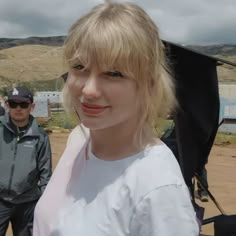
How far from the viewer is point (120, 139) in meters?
1.08

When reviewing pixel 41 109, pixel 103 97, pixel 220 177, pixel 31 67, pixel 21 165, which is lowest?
pixel 31 67

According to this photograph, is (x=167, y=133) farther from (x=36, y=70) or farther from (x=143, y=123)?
(x=36, y=70)

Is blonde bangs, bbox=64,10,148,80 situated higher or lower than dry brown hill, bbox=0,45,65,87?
higher

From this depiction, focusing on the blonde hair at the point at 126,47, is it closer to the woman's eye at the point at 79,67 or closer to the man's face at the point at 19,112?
the woman's eye at the point at 79,67

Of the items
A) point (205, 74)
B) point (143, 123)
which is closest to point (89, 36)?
point (143, 123)

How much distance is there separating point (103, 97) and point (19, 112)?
268 centimetres

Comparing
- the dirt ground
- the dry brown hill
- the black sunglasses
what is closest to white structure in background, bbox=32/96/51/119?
the dirt ground

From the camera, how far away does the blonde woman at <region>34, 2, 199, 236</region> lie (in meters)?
0.96

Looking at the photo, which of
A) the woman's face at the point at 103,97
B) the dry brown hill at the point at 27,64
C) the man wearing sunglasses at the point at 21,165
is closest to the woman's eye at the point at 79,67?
the woman's face at the point at 103,97

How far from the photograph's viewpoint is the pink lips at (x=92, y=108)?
103cm

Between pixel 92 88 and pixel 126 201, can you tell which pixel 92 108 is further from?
pixel 126 201

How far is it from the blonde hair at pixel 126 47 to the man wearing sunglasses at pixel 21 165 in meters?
2.49

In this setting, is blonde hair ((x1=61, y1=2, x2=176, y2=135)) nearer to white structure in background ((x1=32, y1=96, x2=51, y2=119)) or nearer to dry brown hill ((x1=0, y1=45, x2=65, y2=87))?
white structure in background ((x1=32, y1=96, x2=51, y2=119))

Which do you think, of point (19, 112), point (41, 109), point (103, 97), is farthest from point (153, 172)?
point (41, 109)
